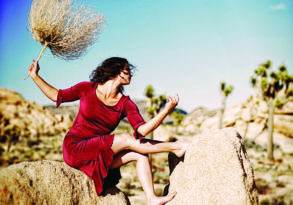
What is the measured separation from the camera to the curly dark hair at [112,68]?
4.59 meters

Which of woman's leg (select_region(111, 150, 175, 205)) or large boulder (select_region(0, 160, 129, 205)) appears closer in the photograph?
large boulder (select_region(0, 160, 129, 205))

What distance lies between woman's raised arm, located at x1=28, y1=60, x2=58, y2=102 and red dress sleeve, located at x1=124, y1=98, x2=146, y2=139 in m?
0.88

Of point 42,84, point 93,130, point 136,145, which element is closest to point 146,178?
point 136,145

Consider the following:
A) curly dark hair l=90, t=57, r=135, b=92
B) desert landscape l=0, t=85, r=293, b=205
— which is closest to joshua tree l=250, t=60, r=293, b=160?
desert landscape l=0, t=85, r=293, b=205

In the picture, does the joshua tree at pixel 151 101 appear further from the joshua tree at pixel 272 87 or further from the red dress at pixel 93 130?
the red dress at pixel 93 130

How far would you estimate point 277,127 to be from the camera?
32625 millimetres

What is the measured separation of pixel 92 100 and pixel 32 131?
31834mm

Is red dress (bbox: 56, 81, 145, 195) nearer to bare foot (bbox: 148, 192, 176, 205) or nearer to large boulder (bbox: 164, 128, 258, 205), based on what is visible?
bare foot (bbox: 148, 192, 176, 205)

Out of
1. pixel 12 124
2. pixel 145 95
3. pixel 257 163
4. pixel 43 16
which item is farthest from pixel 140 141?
pixel 12 124

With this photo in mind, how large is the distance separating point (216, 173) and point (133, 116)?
→ 113 cm

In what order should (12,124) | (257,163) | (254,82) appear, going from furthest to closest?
1. (12,124)
2. (254,82)
3. (257,163)

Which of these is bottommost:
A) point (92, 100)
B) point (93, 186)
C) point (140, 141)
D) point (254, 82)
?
point (93, 186)

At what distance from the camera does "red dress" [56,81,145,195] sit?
13.9ft

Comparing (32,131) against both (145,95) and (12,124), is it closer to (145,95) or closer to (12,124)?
(12,124)
